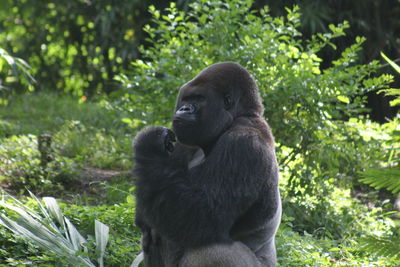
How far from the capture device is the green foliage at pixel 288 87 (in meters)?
4.74

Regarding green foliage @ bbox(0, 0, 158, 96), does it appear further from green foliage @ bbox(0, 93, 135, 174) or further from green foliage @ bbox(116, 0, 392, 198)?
green foliage @ bbox(116, 0, 392, 198)

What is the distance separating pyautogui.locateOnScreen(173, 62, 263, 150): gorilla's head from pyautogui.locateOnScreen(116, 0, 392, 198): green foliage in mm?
1565

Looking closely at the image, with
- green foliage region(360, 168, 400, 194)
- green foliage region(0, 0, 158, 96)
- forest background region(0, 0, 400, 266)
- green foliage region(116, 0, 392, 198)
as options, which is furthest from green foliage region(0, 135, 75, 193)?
green foliage region(0, 0, 158, 96)

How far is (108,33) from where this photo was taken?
30.3 feet

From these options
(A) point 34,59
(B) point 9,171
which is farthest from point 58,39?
(B) point 9,171

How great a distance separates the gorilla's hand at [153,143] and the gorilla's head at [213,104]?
80 millimetres

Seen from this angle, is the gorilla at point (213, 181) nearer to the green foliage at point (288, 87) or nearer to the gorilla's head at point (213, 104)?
the gorilla's head at point (213, 104)

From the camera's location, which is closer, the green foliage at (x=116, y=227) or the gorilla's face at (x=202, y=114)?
the gorilla's face at (x=202, y=114)

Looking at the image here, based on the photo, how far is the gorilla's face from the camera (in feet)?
9.71

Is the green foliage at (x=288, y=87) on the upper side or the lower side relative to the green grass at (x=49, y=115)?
upper

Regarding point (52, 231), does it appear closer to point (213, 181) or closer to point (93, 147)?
point (213, 181)

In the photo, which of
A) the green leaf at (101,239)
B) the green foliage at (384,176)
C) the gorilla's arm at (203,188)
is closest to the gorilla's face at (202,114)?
the gorilla's arm at (203,188)

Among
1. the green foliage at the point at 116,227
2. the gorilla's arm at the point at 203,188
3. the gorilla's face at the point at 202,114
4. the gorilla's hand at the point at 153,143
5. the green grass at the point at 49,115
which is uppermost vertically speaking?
the gorilla's face at the point at 202,114

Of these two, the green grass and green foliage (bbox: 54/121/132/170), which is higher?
green foliage (bbox: 54/121/132/170)
